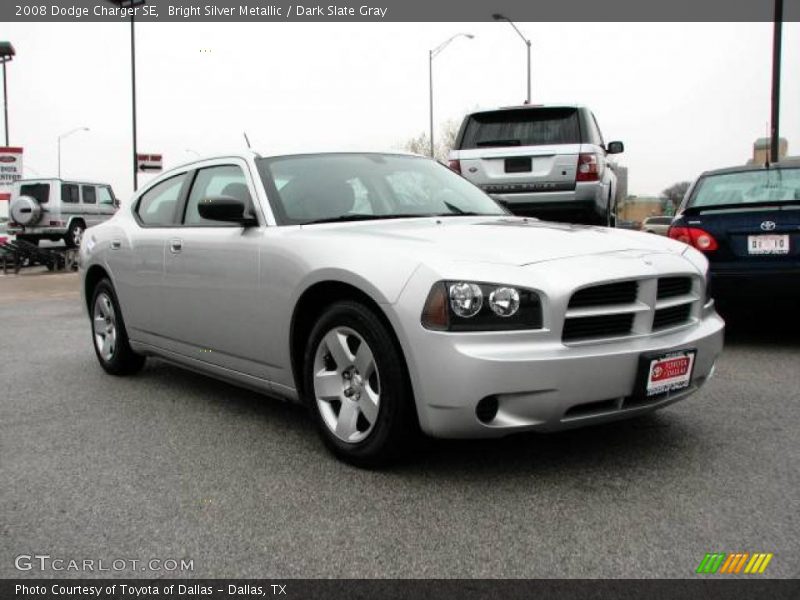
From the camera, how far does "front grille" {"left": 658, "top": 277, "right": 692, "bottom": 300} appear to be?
3.66m

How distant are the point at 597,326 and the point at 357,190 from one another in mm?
1744

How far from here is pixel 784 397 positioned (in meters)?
4.84

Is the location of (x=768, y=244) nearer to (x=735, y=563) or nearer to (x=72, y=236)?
(x=735, y=563)

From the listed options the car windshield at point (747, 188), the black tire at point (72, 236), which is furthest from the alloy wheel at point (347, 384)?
the black tire at point (72, 236)

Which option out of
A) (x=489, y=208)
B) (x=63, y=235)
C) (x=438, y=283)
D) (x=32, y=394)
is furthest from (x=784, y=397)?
(x=63, y=235)

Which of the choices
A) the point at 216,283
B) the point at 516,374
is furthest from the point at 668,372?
the point at 216,283

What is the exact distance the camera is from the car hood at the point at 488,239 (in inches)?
136

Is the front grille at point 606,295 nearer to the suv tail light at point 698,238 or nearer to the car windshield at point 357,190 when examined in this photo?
the car windshield at point 357,190

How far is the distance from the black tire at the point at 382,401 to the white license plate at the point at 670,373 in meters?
1.02

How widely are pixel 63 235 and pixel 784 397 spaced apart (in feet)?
73.2

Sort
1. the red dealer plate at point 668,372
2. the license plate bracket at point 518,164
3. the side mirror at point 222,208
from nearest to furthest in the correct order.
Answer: the red dealer plate at point 668,372
the side mirror at point 222,208
the license plate bracket at point 518,164

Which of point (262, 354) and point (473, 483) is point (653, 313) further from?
point (262, 354)
